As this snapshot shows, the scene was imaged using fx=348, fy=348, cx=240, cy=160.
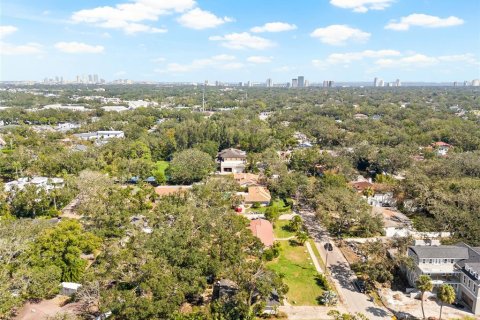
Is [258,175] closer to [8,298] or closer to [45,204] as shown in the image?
[45,204]

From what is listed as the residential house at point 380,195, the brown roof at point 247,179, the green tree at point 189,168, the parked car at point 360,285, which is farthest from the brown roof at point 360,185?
the green tree at point 189,168

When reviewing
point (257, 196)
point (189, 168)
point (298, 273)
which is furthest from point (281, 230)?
point (189, 168)

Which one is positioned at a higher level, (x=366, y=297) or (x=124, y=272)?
(x=124, y=272)

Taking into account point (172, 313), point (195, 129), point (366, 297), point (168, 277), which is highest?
point (195, 129)

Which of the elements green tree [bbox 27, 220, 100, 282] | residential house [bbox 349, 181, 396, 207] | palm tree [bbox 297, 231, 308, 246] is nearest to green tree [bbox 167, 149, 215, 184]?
palm tree [bbox 297, 231, 308, 246]

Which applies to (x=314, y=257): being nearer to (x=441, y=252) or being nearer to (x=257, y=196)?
(x=441, y=252)

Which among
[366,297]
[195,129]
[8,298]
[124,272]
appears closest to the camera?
[8,298]

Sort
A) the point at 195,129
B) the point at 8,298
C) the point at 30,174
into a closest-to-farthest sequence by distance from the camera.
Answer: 1. the point at 8,298
2. the point at 30,174
3. the point at 195,129

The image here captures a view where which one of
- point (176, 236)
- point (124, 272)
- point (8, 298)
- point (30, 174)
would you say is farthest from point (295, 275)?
point (30, 174)
